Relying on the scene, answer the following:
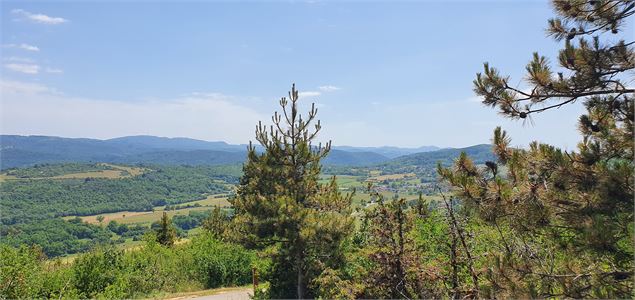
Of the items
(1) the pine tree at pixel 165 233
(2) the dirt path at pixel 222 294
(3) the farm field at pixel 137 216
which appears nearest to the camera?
(2) the dirt path at pixel 222 294

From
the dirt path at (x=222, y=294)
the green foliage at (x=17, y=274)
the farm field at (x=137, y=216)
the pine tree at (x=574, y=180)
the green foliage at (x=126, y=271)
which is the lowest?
the farm field at (x=137, y=216)

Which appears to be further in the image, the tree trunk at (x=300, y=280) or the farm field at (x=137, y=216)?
the farm field at (x=137, y=216)

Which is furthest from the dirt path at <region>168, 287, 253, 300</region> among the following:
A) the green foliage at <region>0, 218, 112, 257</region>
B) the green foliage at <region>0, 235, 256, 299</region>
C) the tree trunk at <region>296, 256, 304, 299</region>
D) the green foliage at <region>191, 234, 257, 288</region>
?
the green foliage at <region>0, 218, 112, 257</region>

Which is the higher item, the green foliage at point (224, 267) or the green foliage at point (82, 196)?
the green foliage at point (224, 267)

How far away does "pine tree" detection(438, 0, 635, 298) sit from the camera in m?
4.09

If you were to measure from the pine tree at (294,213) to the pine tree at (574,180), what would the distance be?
6.60 meters

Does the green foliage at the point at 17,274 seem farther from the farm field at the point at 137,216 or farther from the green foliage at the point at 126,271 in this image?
the farm field at the point at 137,216

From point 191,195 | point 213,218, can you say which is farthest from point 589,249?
point 191,195

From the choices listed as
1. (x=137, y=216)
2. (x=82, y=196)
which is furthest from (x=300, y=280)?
(x=82, y=196)

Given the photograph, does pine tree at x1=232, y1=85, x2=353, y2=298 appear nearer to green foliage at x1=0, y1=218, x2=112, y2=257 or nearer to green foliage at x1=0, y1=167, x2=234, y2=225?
green foliage at x1=0, y1=218, x2=112, y2=257

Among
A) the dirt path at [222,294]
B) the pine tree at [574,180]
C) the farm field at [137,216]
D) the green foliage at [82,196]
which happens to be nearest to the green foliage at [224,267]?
the dirt path at [222,294]

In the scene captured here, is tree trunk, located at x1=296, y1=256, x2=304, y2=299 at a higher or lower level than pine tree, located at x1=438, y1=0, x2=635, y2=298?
lower

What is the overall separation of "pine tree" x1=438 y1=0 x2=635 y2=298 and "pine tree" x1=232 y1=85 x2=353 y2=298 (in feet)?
21.7

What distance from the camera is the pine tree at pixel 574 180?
161 inches
